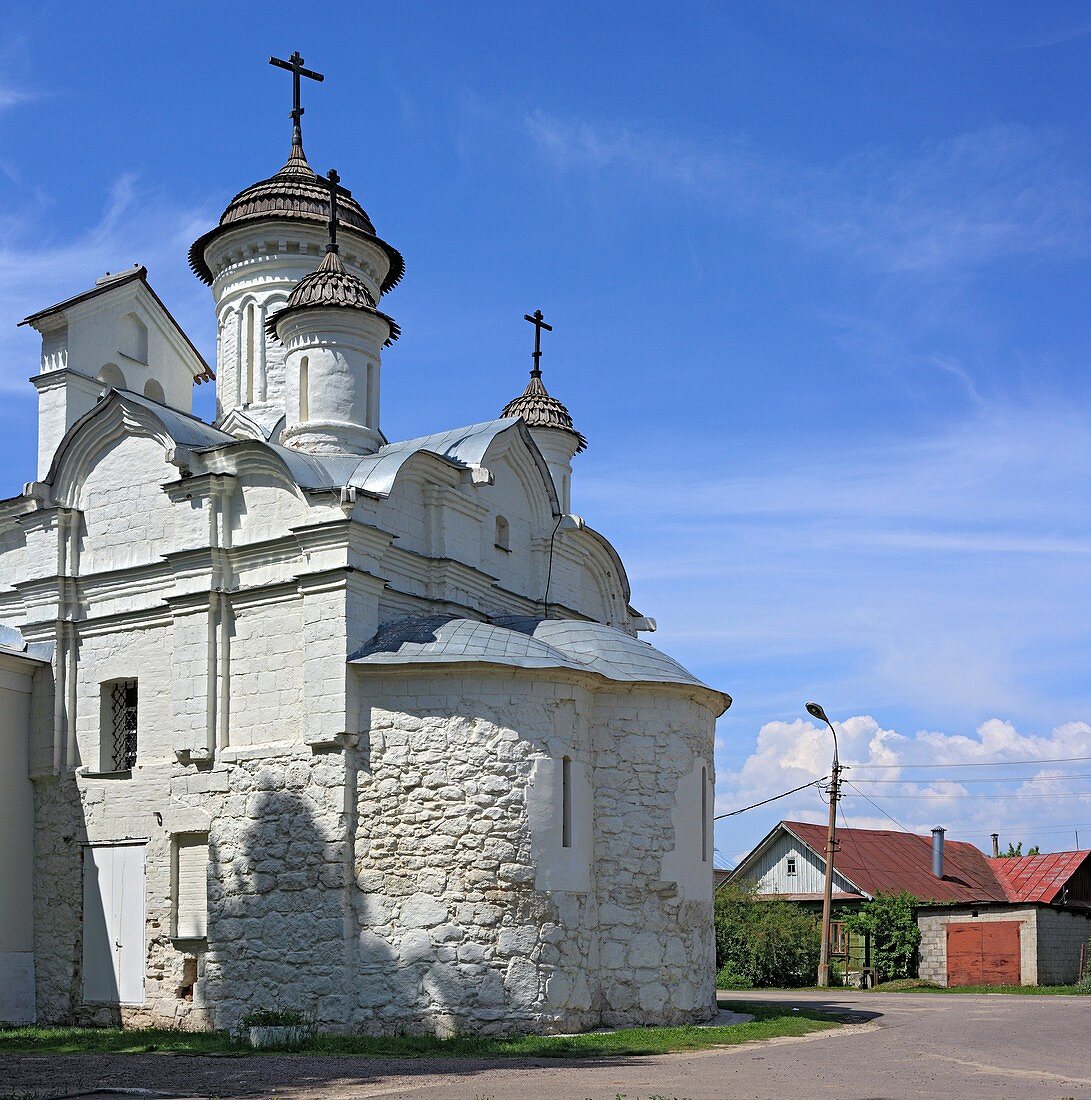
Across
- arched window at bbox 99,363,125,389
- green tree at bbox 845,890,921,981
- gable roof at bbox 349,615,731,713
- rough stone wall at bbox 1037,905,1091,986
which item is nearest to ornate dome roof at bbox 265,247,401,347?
arched window at bbox 99,363,125,389

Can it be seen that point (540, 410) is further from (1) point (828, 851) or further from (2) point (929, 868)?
(2) point (929, 868)

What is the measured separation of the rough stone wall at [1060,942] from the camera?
3094cm

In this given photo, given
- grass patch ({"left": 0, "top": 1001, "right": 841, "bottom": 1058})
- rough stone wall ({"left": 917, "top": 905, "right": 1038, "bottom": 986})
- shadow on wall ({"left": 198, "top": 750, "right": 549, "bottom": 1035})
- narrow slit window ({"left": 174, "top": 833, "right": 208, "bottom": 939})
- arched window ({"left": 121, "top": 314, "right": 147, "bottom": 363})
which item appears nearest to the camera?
grass patch ({"left": 0, "top": 1001, "right": 841, "bottom": 1058})

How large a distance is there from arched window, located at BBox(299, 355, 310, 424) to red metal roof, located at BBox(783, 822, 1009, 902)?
1921cm

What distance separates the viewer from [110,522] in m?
20.0

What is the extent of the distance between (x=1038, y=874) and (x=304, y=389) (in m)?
25.2

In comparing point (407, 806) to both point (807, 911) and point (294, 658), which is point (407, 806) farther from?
point (807, 911)

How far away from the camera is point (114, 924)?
18.8 meters

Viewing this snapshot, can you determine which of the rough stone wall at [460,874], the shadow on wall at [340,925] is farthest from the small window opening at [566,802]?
the shadow on wall at [340,925]

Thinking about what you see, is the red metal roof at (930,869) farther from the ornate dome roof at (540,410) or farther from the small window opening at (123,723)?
the small window opening at (123,723)

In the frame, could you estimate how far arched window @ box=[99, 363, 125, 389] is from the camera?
22.8 meters

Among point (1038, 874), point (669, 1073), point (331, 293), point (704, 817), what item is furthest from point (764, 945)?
point (669, 1073)

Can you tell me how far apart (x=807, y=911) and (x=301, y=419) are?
1982 centimetres

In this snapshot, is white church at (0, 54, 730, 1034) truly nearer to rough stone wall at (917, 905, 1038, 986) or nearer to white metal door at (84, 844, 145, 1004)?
white metal door at (84, 844, 145, 1004)
